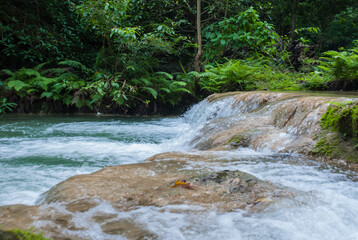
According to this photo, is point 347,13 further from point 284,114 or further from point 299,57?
point 284,114

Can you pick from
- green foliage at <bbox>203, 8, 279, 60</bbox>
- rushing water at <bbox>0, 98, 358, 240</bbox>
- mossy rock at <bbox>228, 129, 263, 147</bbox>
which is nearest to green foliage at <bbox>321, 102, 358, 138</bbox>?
rushing water at <bbox>0, 98, 358, 240</bbox>

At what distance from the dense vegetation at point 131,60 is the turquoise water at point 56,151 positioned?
2.27 meters

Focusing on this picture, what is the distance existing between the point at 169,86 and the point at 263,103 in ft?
17.4

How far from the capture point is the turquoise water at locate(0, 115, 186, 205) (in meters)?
2.69

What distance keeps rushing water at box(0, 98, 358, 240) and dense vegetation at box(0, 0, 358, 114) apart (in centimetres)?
415

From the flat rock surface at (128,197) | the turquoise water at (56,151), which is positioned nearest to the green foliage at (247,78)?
the turquoise water at (56,151)

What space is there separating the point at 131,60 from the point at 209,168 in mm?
8007

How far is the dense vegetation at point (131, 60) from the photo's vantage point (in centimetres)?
870

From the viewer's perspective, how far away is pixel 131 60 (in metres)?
9.81

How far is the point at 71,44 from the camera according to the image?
11.0 metres

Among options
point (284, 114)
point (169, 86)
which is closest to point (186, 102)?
point (169, 86)

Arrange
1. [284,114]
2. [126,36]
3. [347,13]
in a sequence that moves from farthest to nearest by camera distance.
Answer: [347,13], [126,36], [284,114]

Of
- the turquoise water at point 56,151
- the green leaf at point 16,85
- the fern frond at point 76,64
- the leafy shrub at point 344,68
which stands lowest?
the turquoise water at point 56,151

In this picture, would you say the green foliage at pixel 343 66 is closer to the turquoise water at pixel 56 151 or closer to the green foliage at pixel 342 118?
the green foliage at pixel 342 118
